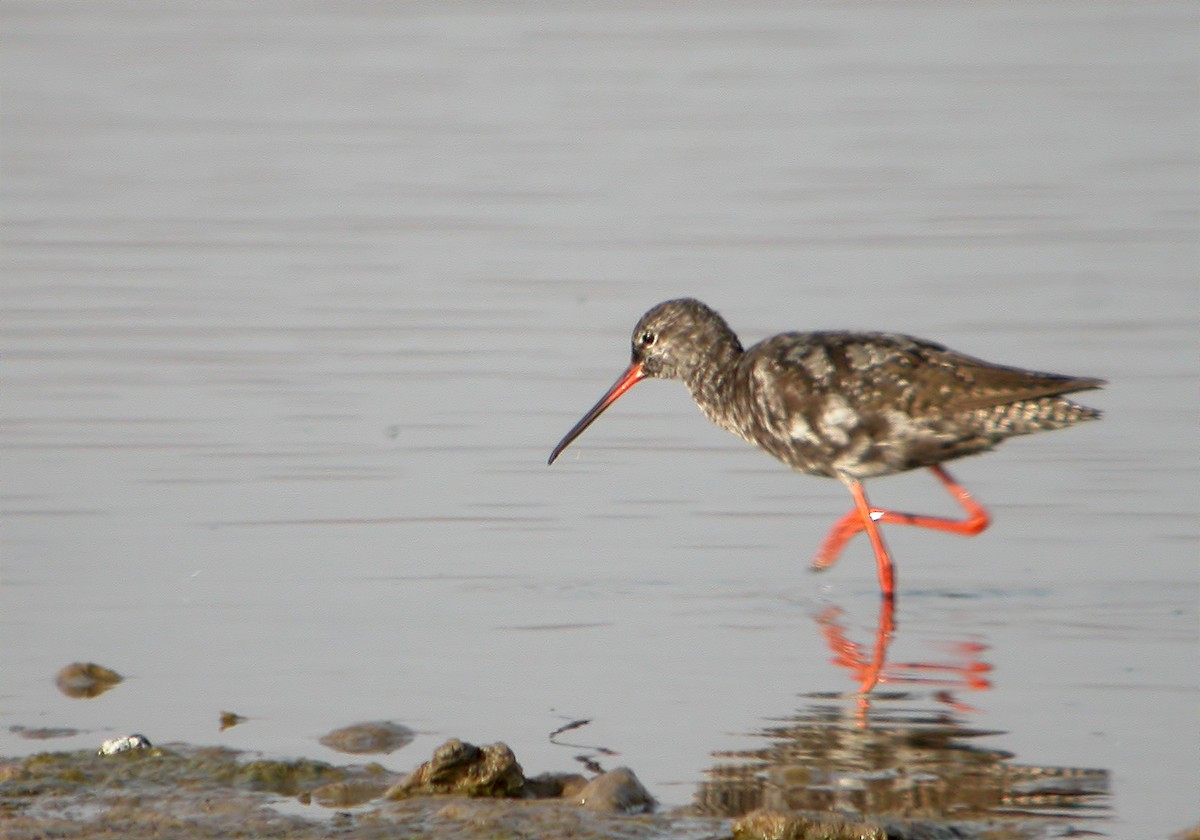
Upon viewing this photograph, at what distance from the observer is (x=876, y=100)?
23688mm

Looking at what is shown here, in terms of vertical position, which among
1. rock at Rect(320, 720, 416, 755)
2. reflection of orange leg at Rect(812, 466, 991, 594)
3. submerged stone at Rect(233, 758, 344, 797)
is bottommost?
submerged stone at Rect(233, 758, 344, 797)

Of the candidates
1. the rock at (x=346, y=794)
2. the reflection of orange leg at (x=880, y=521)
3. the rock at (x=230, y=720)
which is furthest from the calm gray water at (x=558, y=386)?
the rock at (x=346, y=794)

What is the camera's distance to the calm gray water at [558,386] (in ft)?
27.5

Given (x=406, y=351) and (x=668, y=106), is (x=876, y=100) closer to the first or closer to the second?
(x=668, y=106)

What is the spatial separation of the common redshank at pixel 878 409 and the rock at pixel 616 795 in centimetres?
352

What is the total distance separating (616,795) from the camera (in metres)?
6.57

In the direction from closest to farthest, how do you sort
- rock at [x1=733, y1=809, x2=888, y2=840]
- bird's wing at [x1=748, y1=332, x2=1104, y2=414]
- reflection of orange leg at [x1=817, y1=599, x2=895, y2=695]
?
rock at [x1=733, y1=809, x2=888, y2=840], reflection of orange leg at [x1=817, y1=599, x2=895, y2=695], bird's wing at [x1=748, y1=332, x2=1104, y2=414]

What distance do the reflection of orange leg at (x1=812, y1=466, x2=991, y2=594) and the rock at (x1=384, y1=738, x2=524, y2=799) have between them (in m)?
3.76

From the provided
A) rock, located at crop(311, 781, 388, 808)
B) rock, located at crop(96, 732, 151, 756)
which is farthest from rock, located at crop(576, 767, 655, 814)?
rock, located at crop(96, 732, 151, 756)

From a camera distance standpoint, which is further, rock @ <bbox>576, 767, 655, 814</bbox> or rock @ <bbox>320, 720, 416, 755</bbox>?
rock @ <bbox>320, 720, 416, 755</bbox>

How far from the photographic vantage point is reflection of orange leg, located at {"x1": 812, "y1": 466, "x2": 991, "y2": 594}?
33.7ft

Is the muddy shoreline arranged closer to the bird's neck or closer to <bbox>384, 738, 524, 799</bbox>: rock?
<bbox>384, 738, 524, 799</bbox>: rock

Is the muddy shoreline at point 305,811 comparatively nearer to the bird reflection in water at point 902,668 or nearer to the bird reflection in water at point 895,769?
the bird reflection in water at point 895,769

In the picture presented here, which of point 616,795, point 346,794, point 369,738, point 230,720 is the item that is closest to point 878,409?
point 369,738
